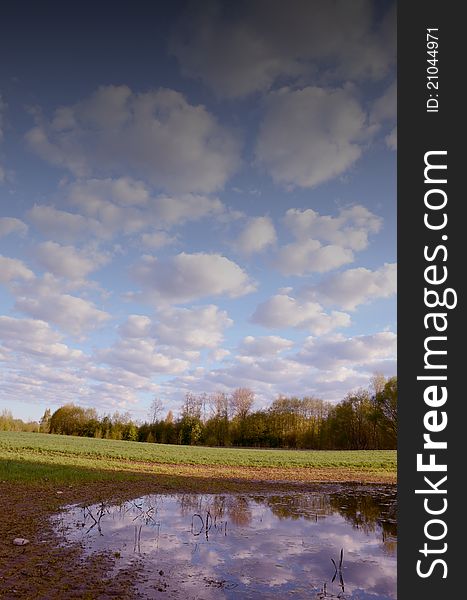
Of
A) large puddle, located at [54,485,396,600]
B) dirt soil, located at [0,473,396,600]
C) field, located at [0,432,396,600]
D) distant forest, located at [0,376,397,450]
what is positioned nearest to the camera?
dirt soil, located at [0,473,396,600]

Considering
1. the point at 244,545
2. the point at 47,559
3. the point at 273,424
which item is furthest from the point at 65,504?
the point at 273,424

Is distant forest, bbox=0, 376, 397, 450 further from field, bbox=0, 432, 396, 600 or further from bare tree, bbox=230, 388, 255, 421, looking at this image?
field, bbox=0, 432, 396, 600

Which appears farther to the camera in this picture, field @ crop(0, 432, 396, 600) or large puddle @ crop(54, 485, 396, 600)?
large puddle @ crop(54, 485, 396, 600)

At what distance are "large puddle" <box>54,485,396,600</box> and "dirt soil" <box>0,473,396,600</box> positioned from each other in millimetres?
352

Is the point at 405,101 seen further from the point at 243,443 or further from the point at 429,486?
the point at 243,443

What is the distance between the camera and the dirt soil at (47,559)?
213 inches

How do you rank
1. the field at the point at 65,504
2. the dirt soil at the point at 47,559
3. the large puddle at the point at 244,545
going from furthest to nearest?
the large puddle at the point at 244,545, the field at the point at 65,504, the dirt soil at the point at 47,559

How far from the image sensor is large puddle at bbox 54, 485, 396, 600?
592 centimetres

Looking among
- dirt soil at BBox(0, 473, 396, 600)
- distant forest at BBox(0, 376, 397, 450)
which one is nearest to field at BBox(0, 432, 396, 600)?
dirt soil at BBox(0, 473, 396, 600)

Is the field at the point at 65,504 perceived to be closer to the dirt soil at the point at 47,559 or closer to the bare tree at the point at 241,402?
the dirt soil at the point at 47,559

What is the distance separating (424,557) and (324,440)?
7877cm

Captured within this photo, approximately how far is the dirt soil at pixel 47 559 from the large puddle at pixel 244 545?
35cm

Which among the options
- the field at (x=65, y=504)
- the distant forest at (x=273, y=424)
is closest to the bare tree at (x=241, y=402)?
the distant forest at (x=273, y=424)

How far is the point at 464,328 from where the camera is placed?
458 cm
